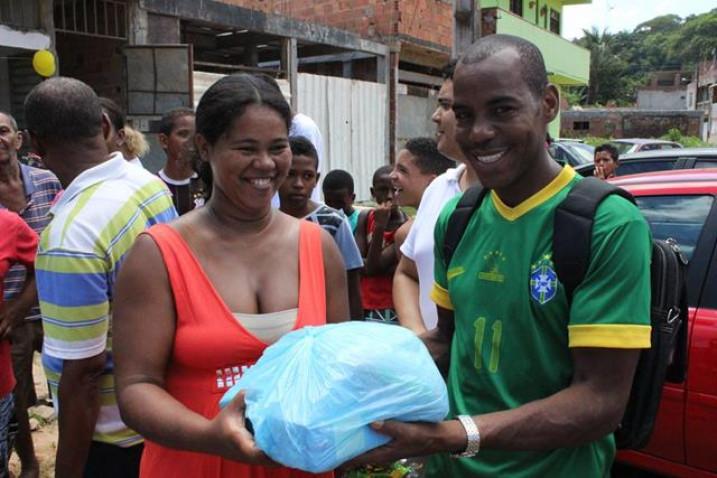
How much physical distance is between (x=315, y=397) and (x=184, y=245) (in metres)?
0.60

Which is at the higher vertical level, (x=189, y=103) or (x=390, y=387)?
(x=189, y=103)

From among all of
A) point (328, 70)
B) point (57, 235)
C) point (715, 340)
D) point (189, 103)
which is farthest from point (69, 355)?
point (328, 70)

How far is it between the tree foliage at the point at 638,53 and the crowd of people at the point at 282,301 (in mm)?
46571

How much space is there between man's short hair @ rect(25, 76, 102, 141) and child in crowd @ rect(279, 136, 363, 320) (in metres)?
0.93

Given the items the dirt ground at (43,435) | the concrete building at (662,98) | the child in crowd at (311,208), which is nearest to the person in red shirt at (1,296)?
the dirt ground at (43,435)

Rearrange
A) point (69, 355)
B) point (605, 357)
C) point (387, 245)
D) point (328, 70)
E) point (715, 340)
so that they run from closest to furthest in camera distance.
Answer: point (605, 357) < point (69, 355) < point (715, 340) < point (387, 245) < point (328, 70)

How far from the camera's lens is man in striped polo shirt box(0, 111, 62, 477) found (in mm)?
3211

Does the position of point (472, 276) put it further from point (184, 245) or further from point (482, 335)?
point (184, 245)

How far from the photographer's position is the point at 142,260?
1.52m

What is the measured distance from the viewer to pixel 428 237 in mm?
2680

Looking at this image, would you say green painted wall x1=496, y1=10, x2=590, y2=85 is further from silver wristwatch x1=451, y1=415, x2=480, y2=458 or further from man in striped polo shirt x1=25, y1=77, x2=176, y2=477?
silver wristwatch x1=451, y1=415, x2=480, y2=458

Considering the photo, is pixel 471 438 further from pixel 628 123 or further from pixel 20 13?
pixel 628 123

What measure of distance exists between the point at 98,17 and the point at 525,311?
8776 millimetres

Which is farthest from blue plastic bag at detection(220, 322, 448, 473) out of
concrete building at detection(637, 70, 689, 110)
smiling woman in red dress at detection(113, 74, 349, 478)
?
concrete building at detection(637, 70, 689, 110)
